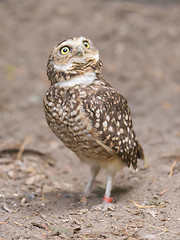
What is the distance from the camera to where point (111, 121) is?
395 cm

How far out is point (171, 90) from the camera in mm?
7848

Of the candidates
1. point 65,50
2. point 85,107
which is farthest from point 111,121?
point 65,50

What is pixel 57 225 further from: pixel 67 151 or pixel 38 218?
pixel 67 151

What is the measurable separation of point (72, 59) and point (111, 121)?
79 cm

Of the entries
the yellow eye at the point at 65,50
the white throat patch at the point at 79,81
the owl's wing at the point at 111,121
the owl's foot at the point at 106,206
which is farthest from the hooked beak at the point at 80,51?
the owl's foot at the point at 106,206

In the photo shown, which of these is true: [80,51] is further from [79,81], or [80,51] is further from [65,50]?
[79,81]

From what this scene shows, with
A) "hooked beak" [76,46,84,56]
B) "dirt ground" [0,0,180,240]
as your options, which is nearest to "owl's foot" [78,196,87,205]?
"dirt ground" [0,0,180,240]

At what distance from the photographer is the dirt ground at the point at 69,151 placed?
3.61 metres

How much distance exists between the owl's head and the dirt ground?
1507 mm

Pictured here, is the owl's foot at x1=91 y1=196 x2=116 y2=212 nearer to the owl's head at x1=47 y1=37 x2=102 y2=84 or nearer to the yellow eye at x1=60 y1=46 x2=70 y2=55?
the owl's head at x1=47 y1=37 x2=102 y2=84

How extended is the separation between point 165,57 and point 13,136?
4327 mm

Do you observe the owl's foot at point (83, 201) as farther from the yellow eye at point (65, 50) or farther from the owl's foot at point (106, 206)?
the yellow eye at point (65, 50)

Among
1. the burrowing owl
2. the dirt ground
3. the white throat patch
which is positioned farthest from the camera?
the white throat patch

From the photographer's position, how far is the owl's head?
3855 millimetres
